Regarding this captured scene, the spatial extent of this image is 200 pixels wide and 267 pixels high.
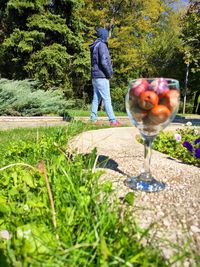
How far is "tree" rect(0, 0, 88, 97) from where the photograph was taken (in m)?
14.7

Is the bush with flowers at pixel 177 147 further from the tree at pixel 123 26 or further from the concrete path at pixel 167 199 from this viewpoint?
the tree at pixel 123 26

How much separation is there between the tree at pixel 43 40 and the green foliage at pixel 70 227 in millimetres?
12941

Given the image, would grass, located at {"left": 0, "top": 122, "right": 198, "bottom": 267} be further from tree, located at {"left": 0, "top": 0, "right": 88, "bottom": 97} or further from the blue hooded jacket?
tree, located at {"left": 0, "top": 0, "right": 88, "bottom": 97}

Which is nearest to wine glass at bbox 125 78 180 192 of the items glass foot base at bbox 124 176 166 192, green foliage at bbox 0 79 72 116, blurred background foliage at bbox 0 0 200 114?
glass foot base at bbox 124 176 166 192

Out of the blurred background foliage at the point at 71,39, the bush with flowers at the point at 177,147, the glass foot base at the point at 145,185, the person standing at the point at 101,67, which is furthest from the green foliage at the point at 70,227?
the blurred background foliage at the point at 71,39

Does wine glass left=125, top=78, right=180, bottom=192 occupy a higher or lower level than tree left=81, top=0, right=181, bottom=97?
lower

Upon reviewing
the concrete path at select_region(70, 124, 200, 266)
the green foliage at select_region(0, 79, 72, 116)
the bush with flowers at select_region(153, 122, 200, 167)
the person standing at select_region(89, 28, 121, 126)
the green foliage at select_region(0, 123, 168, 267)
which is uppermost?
the person standing at select_region(89, 28, 121, 126)

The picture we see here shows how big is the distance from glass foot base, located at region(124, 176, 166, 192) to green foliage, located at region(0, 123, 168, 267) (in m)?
0.22

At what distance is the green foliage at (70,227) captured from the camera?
4.01 ft

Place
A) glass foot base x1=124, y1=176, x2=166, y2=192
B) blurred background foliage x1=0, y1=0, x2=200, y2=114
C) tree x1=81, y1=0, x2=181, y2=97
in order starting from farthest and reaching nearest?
tree x1=81, y1=0, x2=181, y2=97
blurred background foliage x1=0, y1=0, x2=200, y2=114
glass foot base x1=124, y1=176, x2=166, y2=192

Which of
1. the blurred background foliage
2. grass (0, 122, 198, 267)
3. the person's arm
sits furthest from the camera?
the blurred background foliage

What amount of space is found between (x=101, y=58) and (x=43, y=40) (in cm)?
974

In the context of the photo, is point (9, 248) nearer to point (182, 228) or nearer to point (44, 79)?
point (182, 228)

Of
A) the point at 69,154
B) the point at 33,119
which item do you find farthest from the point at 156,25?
the point at 69,154
